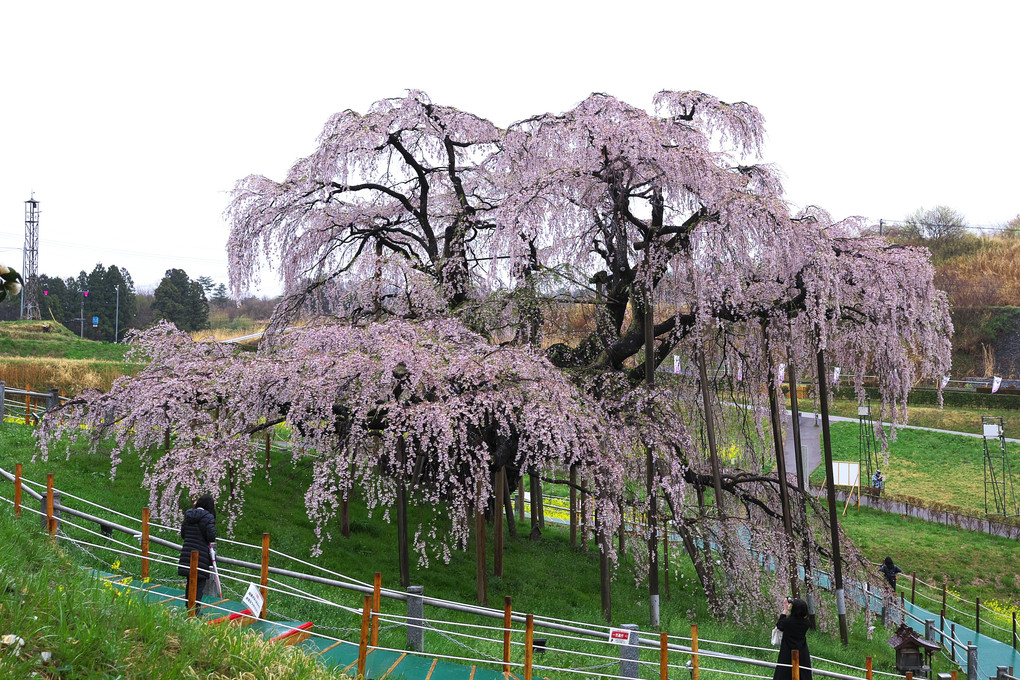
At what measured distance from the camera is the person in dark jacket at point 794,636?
8164 mm

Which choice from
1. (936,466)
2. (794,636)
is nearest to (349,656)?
(794,636)

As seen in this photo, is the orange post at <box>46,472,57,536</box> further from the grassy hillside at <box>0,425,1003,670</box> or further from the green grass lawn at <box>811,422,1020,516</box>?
the green grass lawn at <box>811,422,1020,516</box>

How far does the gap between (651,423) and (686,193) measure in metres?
4.18

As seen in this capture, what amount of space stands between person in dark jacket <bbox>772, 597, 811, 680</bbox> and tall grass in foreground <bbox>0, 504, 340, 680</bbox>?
199 inches

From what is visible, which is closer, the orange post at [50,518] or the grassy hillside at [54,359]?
the orange post at [50,518]

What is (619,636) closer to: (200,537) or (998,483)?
(200,537)

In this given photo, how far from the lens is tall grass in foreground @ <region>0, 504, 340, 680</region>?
5.05m

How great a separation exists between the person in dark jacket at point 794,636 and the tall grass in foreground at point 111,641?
16.5ft

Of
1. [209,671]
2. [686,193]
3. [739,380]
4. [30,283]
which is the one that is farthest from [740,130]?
[30,283]

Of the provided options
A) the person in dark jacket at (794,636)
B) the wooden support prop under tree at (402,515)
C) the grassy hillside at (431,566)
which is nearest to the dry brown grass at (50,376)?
the grassy hillside at (431,566)

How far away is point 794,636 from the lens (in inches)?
327

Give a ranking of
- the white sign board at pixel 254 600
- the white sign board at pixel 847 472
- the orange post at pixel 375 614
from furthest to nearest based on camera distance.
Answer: the white sign board at pixel 847 472, the orange post at pixel 375 614, the white sign board at pixel 254 600

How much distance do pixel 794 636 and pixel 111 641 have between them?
22.6 feet

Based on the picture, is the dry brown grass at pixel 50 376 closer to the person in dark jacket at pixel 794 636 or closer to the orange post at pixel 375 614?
→ the orange post at pixel 375 614
